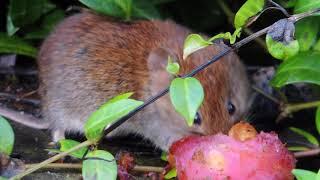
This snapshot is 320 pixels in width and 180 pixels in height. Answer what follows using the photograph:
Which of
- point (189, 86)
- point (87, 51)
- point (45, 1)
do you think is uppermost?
point (45, 1)

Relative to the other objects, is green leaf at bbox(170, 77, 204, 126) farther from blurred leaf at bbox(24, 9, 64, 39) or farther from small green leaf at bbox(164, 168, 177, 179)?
blurred leaf at bbox(24, 9, 64, 39)

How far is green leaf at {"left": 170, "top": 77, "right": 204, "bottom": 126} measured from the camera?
1.73 meters

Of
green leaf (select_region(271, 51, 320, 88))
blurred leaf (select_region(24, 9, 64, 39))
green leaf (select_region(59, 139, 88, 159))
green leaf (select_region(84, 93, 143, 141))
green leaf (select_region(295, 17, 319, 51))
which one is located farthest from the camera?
blurred leaf (select_region(24, 9, 64, 39))

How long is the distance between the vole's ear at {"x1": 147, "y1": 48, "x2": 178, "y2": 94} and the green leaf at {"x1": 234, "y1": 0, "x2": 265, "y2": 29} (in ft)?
2.80

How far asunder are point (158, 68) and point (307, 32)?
0.68 meters

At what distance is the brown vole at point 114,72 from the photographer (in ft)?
9.37

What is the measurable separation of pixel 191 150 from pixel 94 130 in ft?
1.18

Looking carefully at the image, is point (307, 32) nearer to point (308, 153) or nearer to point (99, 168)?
point (308, 153)

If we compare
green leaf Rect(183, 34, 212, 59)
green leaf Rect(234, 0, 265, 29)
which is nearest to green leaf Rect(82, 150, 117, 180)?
green leaf Rect(183, 34, 212, 59)

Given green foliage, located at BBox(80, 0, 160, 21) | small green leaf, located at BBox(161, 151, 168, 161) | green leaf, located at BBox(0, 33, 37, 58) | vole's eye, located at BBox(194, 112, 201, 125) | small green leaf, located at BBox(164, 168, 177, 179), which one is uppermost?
green foliage, located at BBox(80, 0, 160, 21)

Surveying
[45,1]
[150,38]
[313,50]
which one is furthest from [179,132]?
[45,1]

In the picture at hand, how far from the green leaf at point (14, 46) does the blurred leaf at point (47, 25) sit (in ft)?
0.30

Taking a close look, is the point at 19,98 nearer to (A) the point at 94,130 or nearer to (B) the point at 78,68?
(B) the point at 78,68

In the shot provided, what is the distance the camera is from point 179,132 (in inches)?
110
